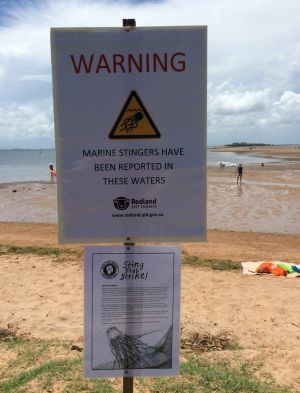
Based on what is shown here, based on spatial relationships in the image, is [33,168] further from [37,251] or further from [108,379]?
[108,379]

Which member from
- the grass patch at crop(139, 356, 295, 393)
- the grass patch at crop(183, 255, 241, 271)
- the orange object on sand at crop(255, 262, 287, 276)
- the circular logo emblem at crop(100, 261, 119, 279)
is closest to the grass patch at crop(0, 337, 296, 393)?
the grass patch at crop(139, 356, 295, 393)

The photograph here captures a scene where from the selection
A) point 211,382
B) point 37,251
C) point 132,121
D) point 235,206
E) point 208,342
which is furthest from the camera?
point 235,206

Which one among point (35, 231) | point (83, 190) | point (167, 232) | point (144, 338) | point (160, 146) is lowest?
point (35, 231)

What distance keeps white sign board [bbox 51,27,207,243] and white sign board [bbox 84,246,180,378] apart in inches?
6.0

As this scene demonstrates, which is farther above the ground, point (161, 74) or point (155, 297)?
point (161, 74)

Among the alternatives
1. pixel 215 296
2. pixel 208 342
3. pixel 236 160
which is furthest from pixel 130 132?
pixel 236 160

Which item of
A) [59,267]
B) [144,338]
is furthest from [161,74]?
[59,267]

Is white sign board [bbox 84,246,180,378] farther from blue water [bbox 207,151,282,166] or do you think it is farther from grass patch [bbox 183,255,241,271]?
blue water [bbox 207,151,282,166]

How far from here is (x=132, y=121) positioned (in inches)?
99.1

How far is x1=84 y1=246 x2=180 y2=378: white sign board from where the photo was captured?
8.75ft

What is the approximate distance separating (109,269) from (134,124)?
0.89 meters

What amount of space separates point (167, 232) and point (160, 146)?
1.68 ft

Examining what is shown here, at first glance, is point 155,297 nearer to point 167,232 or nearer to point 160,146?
point 167,232

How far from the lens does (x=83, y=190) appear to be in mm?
2566
